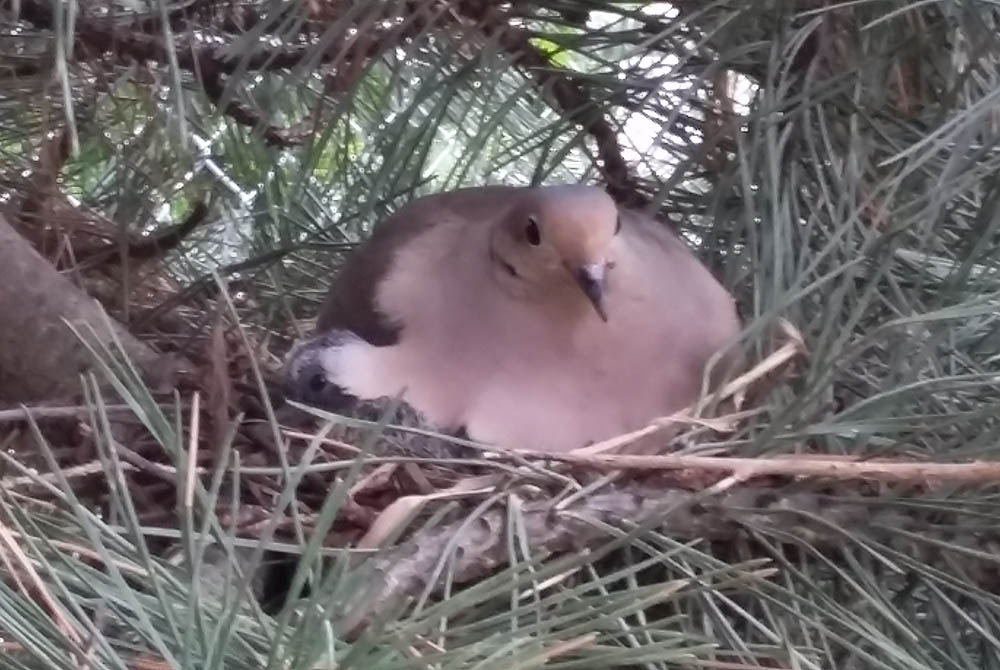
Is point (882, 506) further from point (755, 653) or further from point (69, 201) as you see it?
point (69, 201)

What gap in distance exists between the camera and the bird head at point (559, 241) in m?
0.83

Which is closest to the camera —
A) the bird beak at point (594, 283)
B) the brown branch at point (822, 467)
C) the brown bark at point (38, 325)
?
the brown branch at point (822, 467)

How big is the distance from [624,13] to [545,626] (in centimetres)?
54

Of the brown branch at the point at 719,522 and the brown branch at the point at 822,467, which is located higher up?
the brown branch at the point at 822,467

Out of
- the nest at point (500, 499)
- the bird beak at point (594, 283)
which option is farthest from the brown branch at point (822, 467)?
the bird beak at point (594, 283)

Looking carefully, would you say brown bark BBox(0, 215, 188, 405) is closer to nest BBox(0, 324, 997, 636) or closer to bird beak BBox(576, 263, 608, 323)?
nest BBox(0, 324, 997, 636)

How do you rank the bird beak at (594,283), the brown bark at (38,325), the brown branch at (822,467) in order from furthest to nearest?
the bird beak at (594,283) < the brown bark at (38,325) < the brown branch at (822,467)

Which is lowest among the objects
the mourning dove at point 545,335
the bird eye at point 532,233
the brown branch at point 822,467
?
the mourning dove at point 545,335

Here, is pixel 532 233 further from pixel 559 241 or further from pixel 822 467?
pixel 822 467

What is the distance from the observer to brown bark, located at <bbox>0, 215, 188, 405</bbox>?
686 mm

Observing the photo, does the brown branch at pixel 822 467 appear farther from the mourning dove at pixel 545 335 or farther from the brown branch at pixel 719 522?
the mourning dove at pixel 545 335

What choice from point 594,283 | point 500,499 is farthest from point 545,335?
point 500,499

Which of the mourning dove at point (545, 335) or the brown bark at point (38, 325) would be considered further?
the mourning dove at point (545, 335)

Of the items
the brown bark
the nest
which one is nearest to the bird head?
the nest
